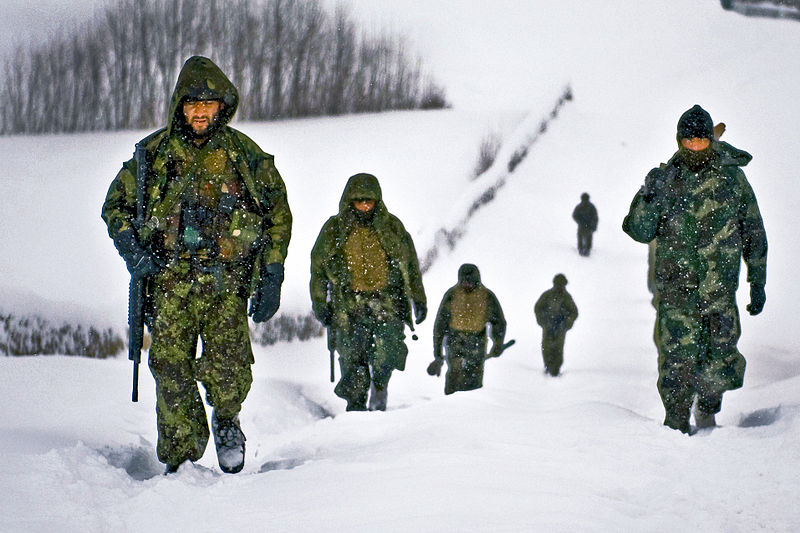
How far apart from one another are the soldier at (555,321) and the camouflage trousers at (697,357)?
5.22 m

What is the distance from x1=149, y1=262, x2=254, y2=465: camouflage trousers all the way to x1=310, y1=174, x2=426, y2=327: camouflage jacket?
244 cm

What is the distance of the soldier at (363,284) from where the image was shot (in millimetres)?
7141

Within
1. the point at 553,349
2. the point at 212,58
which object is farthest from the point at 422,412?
the point at 212,58

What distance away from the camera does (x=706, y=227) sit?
19.1 ft

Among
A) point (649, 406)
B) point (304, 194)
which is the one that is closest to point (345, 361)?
point (649, 406)

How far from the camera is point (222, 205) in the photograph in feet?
15.3

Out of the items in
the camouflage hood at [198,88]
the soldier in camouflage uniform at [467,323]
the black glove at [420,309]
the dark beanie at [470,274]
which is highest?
the camouflage hood at [198,88]

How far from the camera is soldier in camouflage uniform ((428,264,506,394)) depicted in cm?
858

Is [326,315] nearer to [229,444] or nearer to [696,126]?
[229,444]

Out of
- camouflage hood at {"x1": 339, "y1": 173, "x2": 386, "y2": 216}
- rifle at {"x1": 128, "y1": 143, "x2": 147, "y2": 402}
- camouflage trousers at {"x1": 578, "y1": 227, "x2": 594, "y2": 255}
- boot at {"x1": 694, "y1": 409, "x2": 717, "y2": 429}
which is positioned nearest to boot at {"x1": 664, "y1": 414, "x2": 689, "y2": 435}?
boot at {"x1": 694, "y1": 409, "x2": 717, "y2": 429}

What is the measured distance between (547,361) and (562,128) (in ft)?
77.3

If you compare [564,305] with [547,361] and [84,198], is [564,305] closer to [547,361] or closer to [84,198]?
[547,361]

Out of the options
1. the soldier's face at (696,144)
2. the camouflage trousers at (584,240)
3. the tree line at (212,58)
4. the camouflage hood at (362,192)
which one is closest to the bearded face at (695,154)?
the soldier's face at (696,144)

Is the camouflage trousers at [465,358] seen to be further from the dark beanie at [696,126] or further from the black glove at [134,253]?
the black glove at [134,253]
